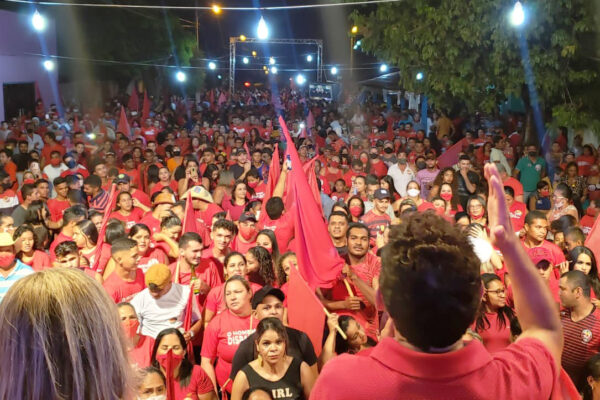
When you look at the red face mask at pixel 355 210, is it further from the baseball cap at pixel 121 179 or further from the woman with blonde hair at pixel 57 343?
the woman with blonde hair at pixel 57 343

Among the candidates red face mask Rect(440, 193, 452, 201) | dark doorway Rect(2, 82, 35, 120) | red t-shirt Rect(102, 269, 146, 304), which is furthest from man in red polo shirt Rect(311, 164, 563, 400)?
dark doorway Rect(2, 82, 35, 120)

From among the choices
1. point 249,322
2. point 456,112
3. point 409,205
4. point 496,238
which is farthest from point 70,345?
point 456,112

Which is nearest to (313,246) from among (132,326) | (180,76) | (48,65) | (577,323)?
(132,326)

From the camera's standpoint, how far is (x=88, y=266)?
7.66 meters

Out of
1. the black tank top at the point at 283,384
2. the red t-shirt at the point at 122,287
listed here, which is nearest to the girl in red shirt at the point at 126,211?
the red t-shirt at the point at 122,287

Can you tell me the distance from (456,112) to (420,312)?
22.8m

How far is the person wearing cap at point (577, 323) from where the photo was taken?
552 cm

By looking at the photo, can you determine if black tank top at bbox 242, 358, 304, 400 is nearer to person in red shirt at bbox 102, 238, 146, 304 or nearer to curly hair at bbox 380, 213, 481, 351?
person in red shirt at bbox 102, 238, 146, 304

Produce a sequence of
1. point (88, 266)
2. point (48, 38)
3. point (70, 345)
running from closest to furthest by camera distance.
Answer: point (70, 345), point (88, 266), point (48, 38)

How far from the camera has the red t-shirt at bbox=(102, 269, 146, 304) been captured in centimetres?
674

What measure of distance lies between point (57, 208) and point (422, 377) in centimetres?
948

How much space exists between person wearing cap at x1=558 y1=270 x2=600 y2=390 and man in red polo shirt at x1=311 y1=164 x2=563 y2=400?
3977 millimetres

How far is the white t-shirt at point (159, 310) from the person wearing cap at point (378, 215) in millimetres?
3514

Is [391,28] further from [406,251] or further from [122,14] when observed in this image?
[122,14]
